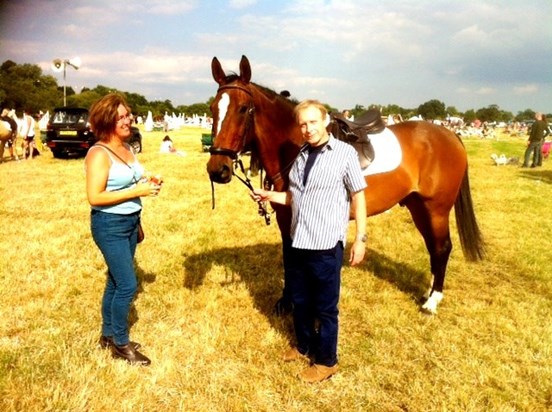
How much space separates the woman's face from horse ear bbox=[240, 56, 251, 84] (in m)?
1.06

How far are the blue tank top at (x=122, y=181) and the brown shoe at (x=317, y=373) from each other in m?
2.08

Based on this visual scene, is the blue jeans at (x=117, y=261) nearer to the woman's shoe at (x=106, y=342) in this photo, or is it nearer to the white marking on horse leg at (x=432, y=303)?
the woman's shoe at (x=106, y=342)

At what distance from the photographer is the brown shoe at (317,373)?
10.9ft

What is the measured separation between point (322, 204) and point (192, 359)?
1982 millimetres

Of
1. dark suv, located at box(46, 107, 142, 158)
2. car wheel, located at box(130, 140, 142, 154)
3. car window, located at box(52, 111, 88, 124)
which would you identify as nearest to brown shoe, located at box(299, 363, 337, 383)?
dark suv, located at box(46, 107, 142, 158)

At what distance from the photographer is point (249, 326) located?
13.8 feet

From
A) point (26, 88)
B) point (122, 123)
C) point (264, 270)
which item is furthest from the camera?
point (26, 88)

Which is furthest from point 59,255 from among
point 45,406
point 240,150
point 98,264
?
point 240,150

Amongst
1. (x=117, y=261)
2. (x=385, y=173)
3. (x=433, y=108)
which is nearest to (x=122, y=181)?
(x=117, y=261)

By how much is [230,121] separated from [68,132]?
51.7 ft

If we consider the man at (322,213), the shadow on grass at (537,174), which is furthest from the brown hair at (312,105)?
the shadow on grass at (537,174)

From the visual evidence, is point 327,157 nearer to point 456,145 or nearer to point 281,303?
point 281,303

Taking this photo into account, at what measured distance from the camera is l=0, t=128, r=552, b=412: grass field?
3.14 m

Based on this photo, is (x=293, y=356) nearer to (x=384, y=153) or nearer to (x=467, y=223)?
(x=384, y=153)
